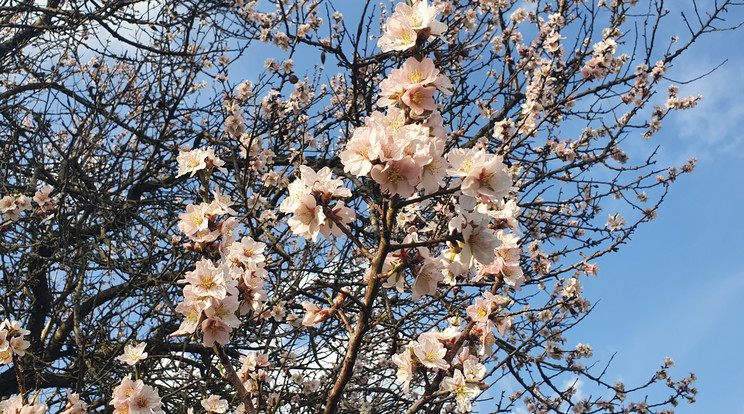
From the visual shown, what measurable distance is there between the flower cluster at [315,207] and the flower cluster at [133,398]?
1170 millimetres

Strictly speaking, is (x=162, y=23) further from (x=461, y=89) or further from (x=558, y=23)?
(x=558, y=23)

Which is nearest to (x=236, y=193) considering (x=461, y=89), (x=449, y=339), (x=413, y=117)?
(x=461, y=89)

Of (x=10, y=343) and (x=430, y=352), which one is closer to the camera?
(x=430, y=352)

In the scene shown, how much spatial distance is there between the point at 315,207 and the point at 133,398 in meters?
1.29

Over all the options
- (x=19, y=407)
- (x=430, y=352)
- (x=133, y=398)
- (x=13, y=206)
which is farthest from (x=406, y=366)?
(x=13, y=206)

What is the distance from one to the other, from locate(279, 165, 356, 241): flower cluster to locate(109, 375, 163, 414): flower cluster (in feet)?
3.84

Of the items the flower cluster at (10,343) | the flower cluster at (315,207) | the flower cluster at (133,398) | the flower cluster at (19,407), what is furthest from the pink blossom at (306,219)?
the flower cluster at (10,343)

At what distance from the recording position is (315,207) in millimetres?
1549

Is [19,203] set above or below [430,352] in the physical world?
above

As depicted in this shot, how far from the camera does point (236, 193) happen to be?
5.28m

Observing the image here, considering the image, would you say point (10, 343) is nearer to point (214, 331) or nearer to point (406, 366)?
point (214, 331)

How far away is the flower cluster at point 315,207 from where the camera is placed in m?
1.55

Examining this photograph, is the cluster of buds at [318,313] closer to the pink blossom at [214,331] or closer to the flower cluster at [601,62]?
the pink blossom at [214,331]

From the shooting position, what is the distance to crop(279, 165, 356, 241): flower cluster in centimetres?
155
